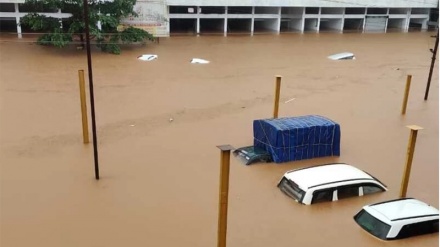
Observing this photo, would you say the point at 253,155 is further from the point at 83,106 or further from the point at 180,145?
the point at 83,106

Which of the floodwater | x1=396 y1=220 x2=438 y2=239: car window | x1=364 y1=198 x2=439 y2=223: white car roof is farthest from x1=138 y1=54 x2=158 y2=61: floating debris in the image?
x1=396 y1=220 x2=438 y2=239: car window

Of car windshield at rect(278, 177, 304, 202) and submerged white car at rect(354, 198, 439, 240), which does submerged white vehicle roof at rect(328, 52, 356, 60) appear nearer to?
car windshield at rect(278, 177, 304, 202)

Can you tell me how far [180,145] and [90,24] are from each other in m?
13.5

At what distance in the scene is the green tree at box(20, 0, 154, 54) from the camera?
23.4 m

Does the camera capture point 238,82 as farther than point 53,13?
No

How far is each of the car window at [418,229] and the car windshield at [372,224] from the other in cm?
26

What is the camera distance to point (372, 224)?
8781 mm

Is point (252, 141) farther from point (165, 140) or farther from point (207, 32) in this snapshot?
point (207, 32)

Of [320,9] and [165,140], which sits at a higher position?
[320,9]

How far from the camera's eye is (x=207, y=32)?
33.9 metres

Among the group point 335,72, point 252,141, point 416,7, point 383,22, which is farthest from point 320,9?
point 252,141

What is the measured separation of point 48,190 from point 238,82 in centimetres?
1191

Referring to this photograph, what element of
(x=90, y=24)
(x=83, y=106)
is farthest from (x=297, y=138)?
(x=90, y=24)

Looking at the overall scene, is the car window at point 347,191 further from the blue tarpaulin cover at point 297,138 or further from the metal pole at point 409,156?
the blue tarpaulin cover at point 297,138
